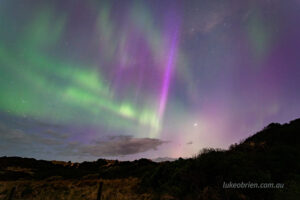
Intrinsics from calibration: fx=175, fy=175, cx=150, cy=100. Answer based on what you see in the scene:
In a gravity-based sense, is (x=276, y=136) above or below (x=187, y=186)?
above

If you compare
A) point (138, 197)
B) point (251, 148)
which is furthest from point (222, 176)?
point (251, 148)

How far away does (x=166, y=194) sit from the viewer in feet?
37.2

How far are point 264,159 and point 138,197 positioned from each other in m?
9.50

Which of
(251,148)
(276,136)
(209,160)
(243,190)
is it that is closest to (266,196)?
(243,190)

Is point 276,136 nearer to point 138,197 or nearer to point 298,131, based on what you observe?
point 298,131

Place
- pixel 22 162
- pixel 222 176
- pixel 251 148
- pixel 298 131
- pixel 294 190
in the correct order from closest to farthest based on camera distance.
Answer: pixel 294 190 → pixel 222 176 → pixel 251 148 → pixel 298 131 → pixel 22 162

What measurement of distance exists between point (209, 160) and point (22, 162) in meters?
51.4

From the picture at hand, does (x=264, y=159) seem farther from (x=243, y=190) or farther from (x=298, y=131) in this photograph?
(x=298, y=131)

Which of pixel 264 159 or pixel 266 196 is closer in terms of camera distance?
pixel 266 196

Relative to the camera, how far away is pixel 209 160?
12820 mm

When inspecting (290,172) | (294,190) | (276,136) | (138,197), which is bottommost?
(138,197)

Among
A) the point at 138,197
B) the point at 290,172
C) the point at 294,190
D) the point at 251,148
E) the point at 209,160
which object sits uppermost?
the point at 251,148

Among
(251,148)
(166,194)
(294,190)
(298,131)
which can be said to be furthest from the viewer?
(298,131)

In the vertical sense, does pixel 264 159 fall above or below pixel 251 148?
Result: below
